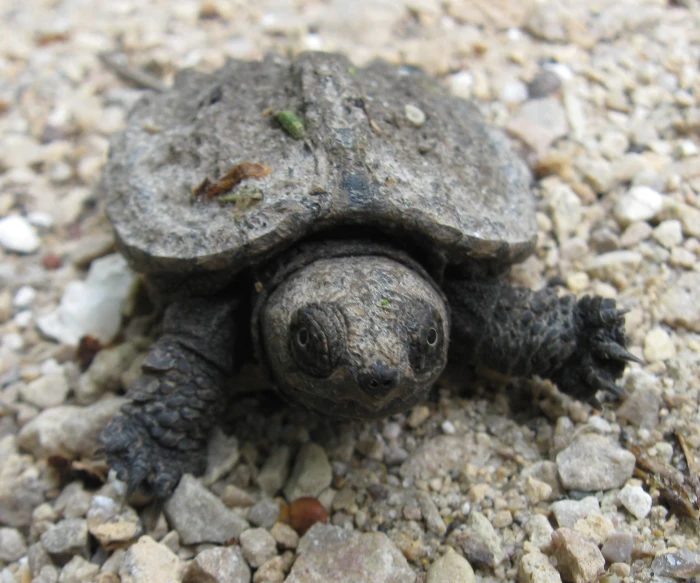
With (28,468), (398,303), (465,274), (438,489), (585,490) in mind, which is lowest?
(28,468)

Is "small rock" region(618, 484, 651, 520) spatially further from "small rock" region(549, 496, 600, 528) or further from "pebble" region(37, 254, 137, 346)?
"pebble" region(37, 254, 137, 346)

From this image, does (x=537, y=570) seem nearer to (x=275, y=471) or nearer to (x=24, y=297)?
(x=275, y=471)

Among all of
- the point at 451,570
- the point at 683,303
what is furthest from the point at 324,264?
the point at 683,303

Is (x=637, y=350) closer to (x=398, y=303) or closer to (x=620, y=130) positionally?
(x=398, y=303)

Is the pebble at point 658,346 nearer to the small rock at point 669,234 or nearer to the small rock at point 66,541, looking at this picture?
the small rock at point 669,234

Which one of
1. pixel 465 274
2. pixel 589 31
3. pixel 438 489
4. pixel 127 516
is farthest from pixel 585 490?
pixel 589 31
